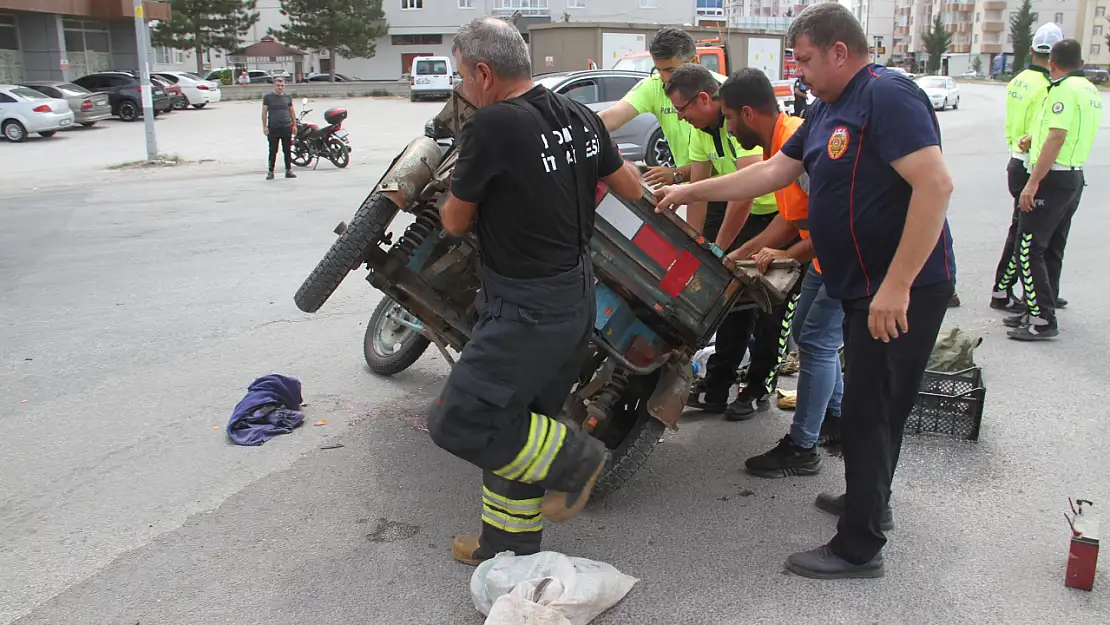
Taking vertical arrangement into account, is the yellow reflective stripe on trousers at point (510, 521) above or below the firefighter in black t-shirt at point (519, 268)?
below

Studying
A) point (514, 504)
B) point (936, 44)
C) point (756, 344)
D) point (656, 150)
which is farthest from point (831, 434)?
point (936, 44)

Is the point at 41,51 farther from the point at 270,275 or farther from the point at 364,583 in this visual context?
the point at 364,583

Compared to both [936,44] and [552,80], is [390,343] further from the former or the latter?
[936,44]

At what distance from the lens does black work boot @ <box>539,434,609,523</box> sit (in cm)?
306

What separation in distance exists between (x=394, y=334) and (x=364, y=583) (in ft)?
8.06

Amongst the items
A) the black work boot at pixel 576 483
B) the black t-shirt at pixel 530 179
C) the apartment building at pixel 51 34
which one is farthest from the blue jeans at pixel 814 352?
the apartment building at pixel 51 34

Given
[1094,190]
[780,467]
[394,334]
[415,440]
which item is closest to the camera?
[780,467]

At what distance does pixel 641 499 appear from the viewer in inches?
152

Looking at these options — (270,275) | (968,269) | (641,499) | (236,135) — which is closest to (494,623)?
(641,499)

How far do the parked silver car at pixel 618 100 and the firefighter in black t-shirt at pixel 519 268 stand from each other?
12081 millimetres

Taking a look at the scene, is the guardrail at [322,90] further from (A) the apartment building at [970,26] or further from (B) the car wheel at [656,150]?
(A) the apartment building at [970,26]

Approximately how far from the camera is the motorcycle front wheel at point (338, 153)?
16891 mm

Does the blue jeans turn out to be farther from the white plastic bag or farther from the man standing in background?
the man standing in background

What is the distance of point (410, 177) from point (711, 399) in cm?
216
